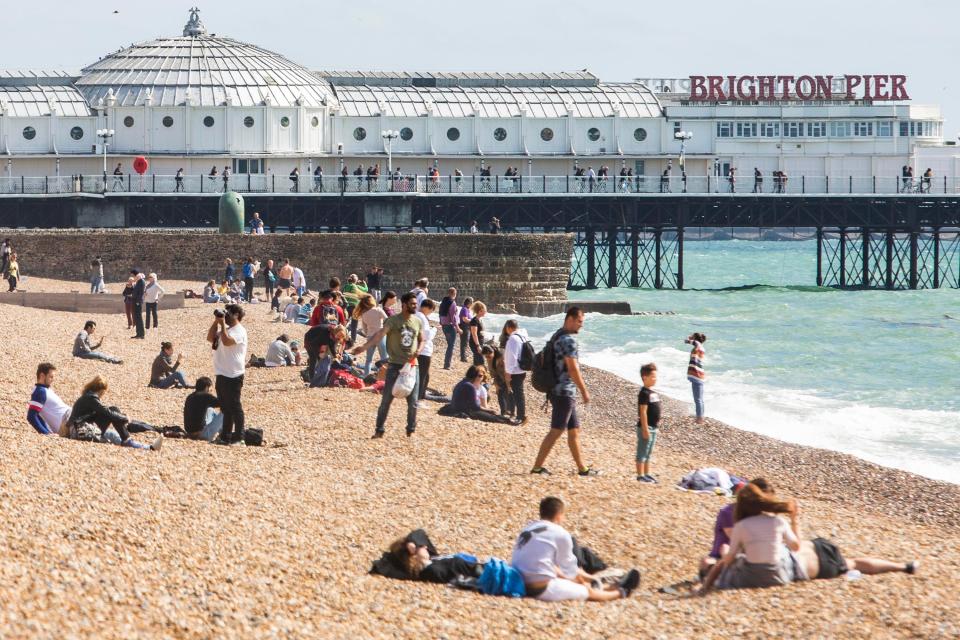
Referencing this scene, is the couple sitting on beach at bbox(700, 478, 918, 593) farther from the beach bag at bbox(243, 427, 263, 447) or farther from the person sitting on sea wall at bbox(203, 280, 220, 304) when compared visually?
the person sitting on sea wall at bbox(203, 280, 220, 304)

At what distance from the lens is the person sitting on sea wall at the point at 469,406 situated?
18.4 metres

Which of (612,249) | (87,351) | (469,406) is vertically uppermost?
(612,249)

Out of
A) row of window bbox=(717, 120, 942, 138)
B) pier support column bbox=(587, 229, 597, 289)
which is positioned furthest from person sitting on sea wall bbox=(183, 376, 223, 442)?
row of window bbox=(717, 120, 942, 138)

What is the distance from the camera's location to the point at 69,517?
32.7 feet

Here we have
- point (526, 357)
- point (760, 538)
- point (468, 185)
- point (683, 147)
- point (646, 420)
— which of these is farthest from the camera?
point (683, 147)

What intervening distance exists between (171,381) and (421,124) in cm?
4165

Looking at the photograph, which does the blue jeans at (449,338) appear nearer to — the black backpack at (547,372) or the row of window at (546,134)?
the black backpack at (547,372)

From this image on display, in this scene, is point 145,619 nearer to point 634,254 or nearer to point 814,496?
point 814,496

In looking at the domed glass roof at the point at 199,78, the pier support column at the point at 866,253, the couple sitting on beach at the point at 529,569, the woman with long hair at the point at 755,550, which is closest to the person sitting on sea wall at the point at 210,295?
the domed glass roof at the point at 199,78

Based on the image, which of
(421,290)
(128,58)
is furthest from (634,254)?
(421,290)

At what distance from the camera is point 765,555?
10.2 meters

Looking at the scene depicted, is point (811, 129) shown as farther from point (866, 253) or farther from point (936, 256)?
point (936, 256)

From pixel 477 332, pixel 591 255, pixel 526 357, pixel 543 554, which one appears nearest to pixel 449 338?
pixel 477 332

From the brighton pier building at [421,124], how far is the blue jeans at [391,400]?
41896 millimetres
